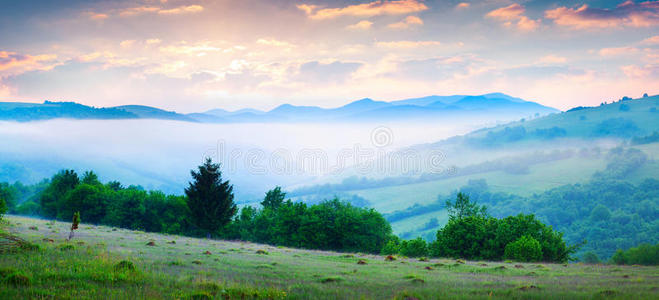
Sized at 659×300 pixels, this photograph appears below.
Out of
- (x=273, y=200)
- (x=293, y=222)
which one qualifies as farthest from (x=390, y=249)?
(x=273, y=200)

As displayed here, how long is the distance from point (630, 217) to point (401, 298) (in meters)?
240

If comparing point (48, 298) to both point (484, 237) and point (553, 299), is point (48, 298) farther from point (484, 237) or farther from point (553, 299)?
point (484, 237)

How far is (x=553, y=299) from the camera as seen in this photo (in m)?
13.5

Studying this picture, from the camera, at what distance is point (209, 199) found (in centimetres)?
6450

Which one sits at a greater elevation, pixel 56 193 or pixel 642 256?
pixel 56 193

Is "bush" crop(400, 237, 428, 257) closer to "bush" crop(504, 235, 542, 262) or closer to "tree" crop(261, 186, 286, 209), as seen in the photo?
"bush" crop(504, 235, 542, 262)

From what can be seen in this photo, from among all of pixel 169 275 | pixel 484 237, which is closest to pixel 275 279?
pixel 169 275

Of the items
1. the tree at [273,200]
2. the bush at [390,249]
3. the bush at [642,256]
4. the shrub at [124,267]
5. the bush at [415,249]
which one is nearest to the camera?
the shrub at [124,267]

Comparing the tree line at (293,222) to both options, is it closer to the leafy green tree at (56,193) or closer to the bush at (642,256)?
the leafy green tree at (56,193)

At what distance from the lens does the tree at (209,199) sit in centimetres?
6397

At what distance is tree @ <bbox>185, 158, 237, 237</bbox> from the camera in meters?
64.0

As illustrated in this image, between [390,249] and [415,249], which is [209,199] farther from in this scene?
[415,249]

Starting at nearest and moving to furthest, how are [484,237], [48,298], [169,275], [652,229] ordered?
[48,298] → [169,275] → [484,237] → [652,229]

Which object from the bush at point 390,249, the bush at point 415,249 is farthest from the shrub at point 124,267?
the bush at point 390,249
